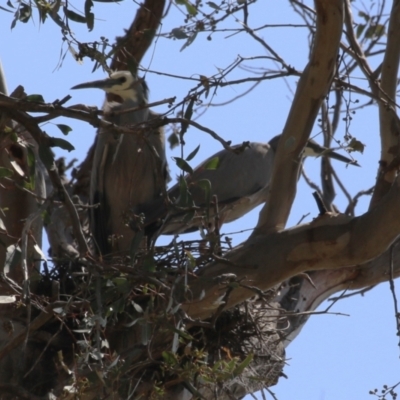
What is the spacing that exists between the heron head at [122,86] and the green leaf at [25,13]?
227 cm

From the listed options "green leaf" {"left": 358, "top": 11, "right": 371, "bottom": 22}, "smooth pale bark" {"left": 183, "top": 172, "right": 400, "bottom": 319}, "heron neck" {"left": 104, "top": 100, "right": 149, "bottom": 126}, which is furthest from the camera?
"green leaf" {"left": 358, "top": 11, "right": 371, "bottom": 22}

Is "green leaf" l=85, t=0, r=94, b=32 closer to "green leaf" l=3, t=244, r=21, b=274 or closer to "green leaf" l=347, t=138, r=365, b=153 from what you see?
"green leaf" l=3, t=244, r=21, b=274

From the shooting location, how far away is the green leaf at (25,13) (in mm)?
2912

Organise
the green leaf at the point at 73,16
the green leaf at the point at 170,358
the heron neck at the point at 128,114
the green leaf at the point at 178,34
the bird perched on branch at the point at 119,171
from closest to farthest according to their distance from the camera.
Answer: the green leaf at the point at 170,358 < the green leaf at the point at 73,16 < the green leaf at the point at 178,34 < the bird perched on branch at the point at 119,171 < the heron neck at the point at 128,114

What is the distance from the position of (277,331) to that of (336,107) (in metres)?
2.23

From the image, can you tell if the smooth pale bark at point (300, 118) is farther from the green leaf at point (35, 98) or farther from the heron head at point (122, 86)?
the heron head at point (122, 86)

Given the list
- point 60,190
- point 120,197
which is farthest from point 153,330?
point 120,197

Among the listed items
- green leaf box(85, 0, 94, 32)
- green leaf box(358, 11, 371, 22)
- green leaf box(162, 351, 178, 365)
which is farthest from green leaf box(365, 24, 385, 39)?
green leaf box(162, 351, 178, 365)

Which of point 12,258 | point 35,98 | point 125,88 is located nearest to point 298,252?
point 12,258

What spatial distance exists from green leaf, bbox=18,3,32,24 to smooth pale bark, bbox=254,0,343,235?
108 centimetres

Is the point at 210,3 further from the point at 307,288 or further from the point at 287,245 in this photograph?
the point at 307,288

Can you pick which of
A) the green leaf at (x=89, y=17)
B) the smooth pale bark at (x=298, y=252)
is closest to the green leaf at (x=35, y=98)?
the green leaf at (x=89, y=17)

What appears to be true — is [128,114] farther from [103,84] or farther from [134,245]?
[134,245]

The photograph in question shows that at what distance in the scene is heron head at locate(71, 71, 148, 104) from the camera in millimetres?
5355
